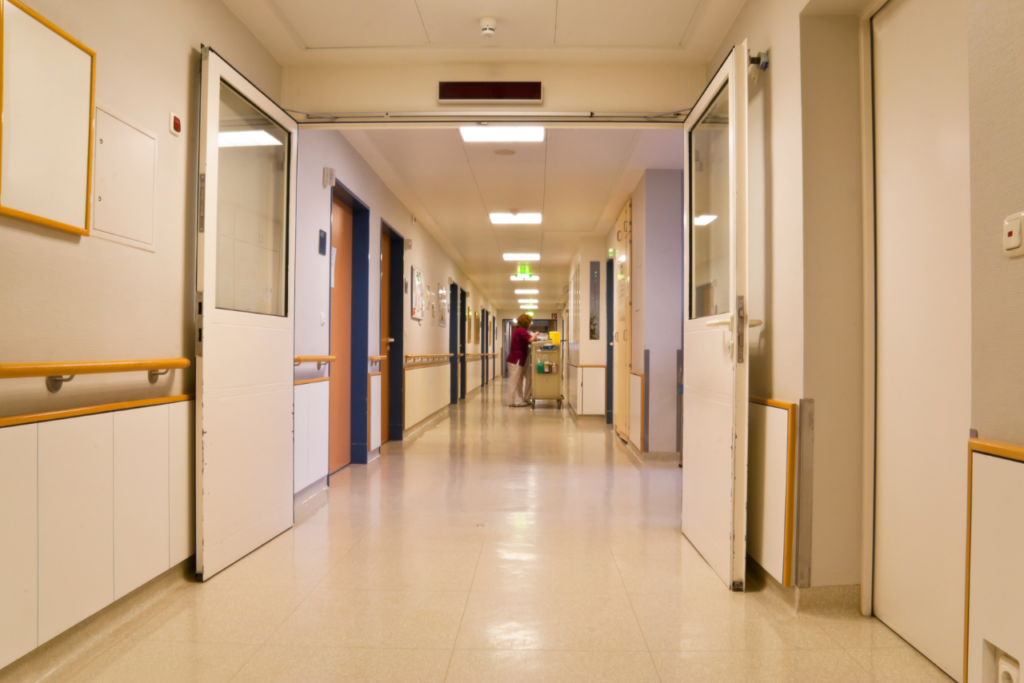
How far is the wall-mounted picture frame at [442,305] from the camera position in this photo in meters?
9.70

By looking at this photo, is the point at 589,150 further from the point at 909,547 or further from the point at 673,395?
the point at 909,547

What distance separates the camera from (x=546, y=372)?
11250 millimetres

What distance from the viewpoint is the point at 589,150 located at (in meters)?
5.17

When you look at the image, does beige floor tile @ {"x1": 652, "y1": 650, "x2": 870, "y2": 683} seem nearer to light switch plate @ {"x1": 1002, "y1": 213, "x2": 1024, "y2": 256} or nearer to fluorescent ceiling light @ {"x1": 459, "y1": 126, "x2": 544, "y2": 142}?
light switch plate @ {"x1": 1002, "y1": 213, "x2": 1024, "y2": 256}

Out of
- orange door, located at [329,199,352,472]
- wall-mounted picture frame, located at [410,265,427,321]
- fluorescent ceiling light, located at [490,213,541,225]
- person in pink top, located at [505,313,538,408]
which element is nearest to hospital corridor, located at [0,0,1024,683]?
orange door, located at [329,199,352,472]

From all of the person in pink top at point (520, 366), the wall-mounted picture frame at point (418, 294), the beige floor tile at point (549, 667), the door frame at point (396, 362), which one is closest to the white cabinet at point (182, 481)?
the beige floor tile at point (549, 667)

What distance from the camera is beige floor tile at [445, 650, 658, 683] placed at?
182 cm

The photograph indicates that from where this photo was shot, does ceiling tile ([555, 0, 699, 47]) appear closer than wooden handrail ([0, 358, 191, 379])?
No

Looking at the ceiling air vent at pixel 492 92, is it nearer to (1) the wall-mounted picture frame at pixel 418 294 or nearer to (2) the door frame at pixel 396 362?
(2) the door frame at pixel 396 362

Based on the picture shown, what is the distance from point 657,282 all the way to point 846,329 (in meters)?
3.40

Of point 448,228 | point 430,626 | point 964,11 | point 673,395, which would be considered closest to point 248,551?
point 430,626

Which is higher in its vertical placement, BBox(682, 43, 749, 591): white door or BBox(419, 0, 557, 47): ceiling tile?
BBox(419, 0, 557, 47): ceiling tile

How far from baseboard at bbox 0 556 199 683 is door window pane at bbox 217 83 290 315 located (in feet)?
4.05

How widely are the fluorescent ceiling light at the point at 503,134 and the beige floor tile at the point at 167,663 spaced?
146 inches
